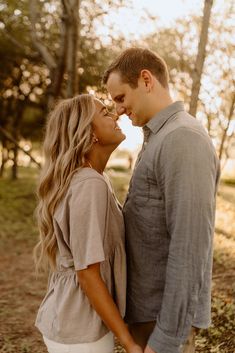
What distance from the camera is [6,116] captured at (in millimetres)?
24297

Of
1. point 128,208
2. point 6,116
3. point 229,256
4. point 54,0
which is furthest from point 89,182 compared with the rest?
point 6,116

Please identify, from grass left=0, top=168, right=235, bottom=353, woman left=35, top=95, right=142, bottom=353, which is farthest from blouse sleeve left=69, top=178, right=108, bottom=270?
grass left=0, top=168, right=235, bottom=353

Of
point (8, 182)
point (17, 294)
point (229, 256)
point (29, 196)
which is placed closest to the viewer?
point (17, 294)

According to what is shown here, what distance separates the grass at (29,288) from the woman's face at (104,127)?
9.47 feet

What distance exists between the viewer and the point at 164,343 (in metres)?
2.01

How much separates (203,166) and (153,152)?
24 centimetres

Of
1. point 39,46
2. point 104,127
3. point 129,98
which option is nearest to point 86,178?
point 104,127

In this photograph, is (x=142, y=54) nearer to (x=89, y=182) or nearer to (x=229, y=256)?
(x=89, y=182)

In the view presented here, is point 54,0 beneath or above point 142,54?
above

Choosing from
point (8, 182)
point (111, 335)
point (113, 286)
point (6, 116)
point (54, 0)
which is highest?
point (54, 0)

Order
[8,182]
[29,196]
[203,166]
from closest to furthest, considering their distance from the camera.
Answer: [203,166] → [29,196] → [8,182]

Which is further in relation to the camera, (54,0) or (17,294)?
(54,0)

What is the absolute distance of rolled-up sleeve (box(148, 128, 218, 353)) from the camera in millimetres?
1950

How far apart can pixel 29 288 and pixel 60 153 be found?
19.0 feet
